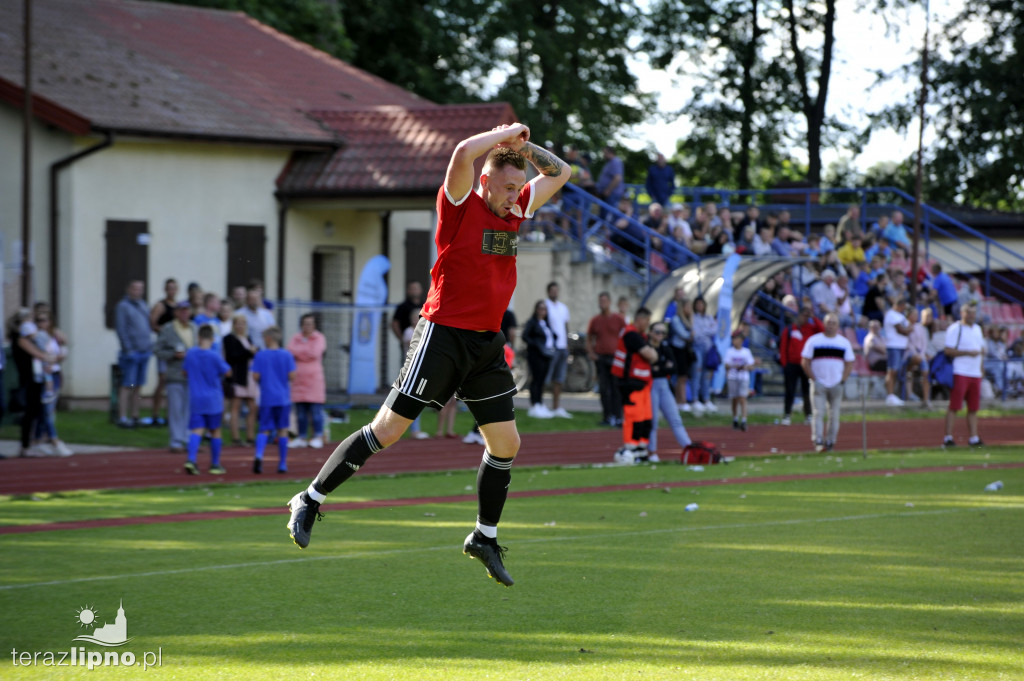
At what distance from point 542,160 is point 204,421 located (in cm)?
958

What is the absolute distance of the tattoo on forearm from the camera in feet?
24.1

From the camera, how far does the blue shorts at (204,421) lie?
16.0 metres

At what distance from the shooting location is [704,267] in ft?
84.6

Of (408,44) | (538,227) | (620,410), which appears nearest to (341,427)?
→ (620,410)

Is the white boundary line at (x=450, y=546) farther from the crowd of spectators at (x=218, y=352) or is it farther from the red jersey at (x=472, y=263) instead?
the crowd of spectators at (x=218, y=352)

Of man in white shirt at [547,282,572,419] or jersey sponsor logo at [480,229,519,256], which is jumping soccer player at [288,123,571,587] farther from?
man in white shirt at [547,282,572,419]

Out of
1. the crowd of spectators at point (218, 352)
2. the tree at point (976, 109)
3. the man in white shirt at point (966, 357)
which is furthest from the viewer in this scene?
the tree at point (976, 109)

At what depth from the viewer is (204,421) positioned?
16.1 meters

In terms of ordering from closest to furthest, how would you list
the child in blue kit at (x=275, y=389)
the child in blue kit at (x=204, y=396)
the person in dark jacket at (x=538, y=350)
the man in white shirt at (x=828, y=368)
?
A: the child in blue kit at (x=204, y=396) → the child in blue kit at (x=275, y=389) → the man in white shirt at (x=828, y=368) → the person in dark jacket at (x=538, y=350)

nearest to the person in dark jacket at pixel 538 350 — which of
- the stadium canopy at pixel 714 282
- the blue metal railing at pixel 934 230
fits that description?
the stadium canopy at pixel 714 282

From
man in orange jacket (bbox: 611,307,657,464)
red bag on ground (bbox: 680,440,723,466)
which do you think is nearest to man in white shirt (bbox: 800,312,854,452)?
red bag on ground (bbox: 680,440,723,466)

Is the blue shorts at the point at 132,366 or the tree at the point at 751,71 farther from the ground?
the tree at the point at 751,71

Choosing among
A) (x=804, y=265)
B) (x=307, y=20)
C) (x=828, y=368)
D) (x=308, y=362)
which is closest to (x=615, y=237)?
(x=804, y=265)

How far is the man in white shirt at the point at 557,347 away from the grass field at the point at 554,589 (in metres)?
9.34
